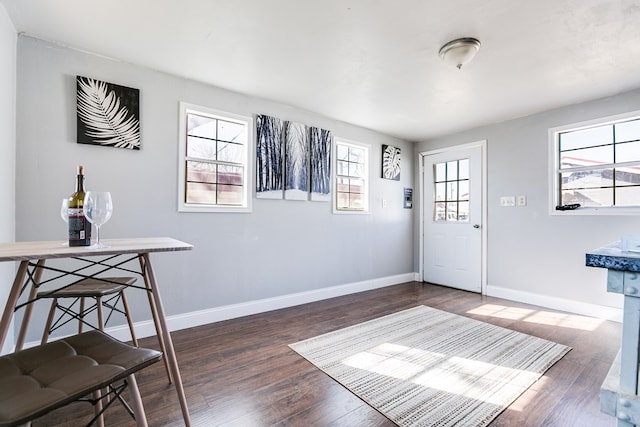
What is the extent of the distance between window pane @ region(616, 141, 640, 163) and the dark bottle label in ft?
15.0

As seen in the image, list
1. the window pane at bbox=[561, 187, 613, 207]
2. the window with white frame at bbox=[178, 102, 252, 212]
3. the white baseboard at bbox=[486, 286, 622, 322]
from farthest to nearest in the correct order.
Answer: the window pane at bbox=[561, 187, 613, 207], the white baseboard at bbox=[486, 286, 622, 322], the window with white frame at bbox=[178, 102, 252, 212]

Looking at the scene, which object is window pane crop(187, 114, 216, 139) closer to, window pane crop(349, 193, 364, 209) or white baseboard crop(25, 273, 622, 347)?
white baseboard crop(25, 273, 622, 347)

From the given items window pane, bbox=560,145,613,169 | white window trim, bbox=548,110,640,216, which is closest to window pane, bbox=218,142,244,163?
white window trim, bbox=548,110,640,216

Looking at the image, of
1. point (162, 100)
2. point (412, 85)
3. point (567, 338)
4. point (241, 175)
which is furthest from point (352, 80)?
point (567, 338)

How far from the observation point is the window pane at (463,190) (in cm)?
426

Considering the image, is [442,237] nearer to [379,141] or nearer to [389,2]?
[379,141]

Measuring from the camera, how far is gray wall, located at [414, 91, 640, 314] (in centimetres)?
309

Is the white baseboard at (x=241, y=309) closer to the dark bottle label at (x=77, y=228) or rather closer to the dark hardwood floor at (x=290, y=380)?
the dark hardwood floor at (x=290, y=380)

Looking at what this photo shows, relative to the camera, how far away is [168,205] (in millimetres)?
2670

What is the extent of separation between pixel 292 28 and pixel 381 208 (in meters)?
2.96

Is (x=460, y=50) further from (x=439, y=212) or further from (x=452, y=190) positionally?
(x=439, y=212)

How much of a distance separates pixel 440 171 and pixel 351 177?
155 cm

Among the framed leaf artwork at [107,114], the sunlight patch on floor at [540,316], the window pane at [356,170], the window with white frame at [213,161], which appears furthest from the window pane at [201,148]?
the sunlight patch on floor at [540,316]

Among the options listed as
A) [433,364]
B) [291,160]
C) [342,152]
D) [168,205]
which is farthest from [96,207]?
[342,152]
